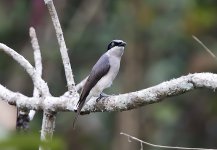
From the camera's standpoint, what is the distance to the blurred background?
6926 mm

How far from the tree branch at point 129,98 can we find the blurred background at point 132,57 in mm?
3673

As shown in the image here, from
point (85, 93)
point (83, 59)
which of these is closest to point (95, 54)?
point (83, 59)

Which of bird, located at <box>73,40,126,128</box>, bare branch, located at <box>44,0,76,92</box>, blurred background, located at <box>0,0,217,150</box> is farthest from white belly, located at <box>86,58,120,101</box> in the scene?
blurred background, located at <box>0,0,217,150</box>

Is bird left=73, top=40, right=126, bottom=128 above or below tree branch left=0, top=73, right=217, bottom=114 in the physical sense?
above

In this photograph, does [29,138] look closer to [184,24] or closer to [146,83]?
[184,24]

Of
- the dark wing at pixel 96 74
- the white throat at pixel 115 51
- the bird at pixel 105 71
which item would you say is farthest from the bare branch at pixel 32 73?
the white throat at pixel 115 51

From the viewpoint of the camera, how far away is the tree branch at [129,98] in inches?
80.0

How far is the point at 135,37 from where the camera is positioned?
738cm

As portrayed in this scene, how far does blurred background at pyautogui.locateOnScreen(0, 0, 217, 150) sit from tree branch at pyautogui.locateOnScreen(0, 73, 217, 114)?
367 cm

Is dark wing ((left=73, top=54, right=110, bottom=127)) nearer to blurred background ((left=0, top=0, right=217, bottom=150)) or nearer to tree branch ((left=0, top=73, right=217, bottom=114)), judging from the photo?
tree branch ((left=0, top=73, right=217, bottom=114))

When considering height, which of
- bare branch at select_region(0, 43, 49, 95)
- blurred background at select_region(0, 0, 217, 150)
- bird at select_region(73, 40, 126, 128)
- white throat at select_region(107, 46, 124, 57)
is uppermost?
blurred background at select_region(0, 0, 217, 150)

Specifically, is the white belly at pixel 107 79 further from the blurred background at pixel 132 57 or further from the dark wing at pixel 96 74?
the blurred background at pixel 132 57

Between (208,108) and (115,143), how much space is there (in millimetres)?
1199

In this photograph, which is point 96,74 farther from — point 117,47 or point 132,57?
point 132,57
